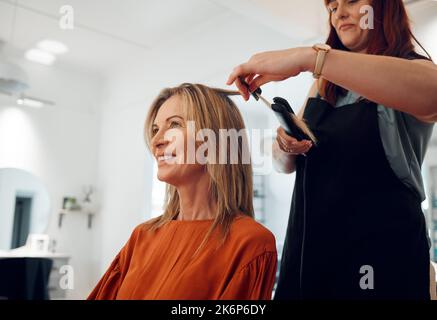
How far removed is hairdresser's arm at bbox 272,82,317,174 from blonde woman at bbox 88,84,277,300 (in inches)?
3.1

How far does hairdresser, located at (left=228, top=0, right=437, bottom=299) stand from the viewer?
0.81 meters

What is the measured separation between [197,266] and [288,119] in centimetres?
38

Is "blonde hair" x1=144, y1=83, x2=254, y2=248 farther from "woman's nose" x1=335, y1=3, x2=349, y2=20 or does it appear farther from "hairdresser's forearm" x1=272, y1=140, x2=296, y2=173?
"woman's nose" x1=335, y1=3, x2=349, y2=20

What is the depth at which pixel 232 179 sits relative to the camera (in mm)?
948

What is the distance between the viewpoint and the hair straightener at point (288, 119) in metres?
0.89

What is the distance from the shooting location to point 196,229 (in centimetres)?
93

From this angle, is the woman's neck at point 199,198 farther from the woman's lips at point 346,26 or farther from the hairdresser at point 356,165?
the woman's lips at point 346,26

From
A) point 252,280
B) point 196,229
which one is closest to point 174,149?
point 196,229

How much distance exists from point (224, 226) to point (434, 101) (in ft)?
1.63

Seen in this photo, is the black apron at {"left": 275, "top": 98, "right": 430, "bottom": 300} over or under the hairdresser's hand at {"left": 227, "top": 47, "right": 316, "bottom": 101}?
under

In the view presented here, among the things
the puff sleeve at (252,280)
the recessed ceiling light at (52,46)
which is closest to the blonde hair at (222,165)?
the puff sleeve at (252,280)

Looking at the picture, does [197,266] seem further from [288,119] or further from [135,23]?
[135,23]

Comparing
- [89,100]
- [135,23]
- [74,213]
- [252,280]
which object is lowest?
[252,280]

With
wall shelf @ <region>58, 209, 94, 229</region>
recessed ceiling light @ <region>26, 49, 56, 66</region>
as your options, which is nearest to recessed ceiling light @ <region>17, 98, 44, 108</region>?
recessed ceiling light @ <region>26, 49, 56, 66</region>
